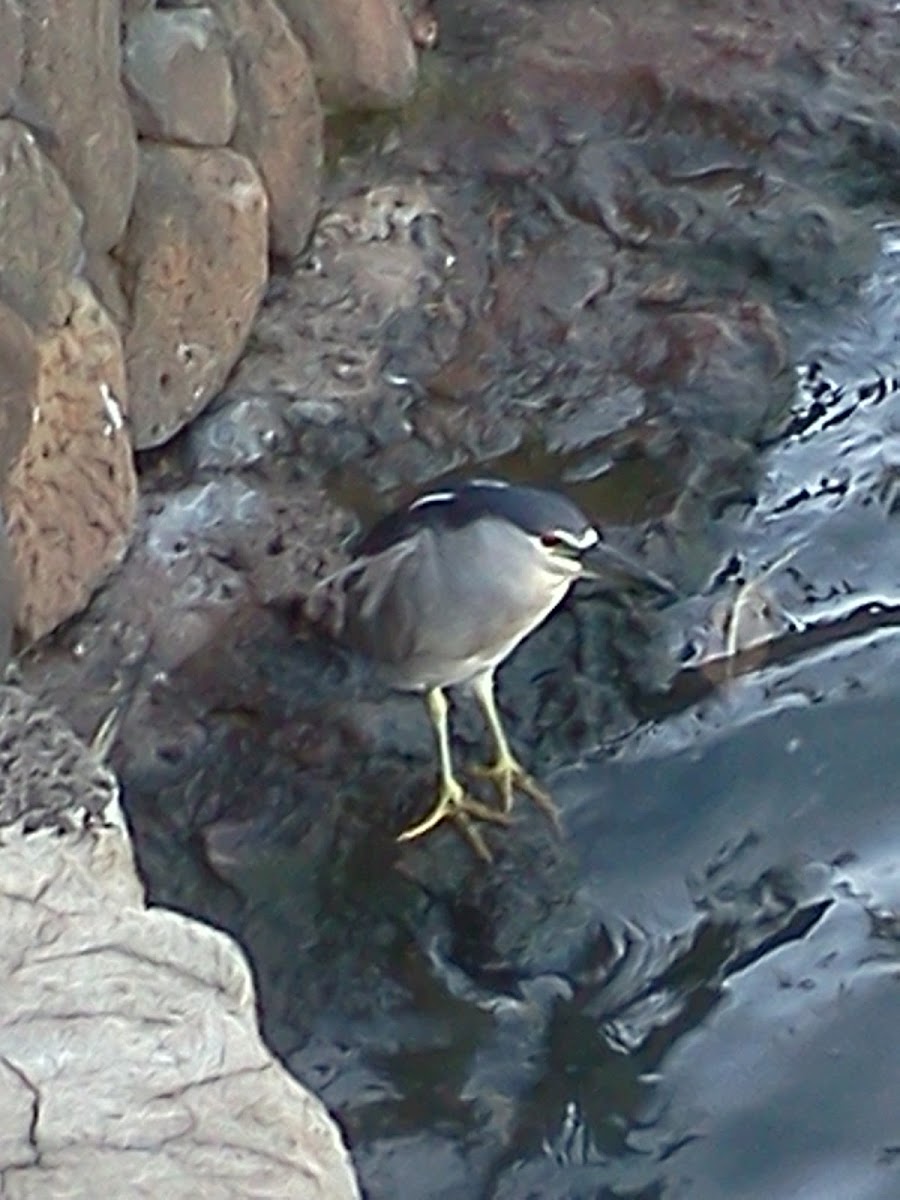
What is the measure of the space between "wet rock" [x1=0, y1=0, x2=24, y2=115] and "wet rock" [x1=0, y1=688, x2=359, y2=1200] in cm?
153

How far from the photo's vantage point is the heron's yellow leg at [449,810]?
13.6 feet

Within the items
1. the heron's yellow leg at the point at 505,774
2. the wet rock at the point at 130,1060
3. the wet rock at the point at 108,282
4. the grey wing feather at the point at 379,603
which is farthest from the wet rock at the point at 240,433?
the wet rock at the point at 130,1060

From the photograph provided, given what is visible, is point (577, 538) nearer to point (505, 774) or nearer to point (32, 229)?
point (505, 774)

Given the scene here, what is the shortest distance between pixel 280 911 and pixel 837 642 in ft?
4.08

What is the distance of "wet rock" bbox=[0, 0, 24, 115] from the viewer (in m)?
3.97

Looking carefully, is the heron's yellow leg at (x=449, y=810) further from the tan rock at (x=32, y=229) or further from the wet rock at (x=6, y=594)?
the tan rock at (x=32, y=229)

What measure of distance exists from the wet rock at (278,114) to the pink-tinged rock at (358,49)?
0.28ft

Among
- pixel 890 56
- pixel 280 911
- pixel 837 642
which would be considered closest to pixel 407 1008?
pixel 280 911

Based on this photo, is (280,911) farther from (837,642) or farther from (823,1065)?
(837,642)

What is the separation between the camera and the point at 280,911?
158 inches

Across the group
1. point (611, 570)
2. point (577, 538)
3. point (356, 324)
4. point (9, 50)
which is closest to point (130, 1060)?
point (577, 538)

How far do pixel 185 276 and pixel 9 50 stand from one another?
2.74 feet

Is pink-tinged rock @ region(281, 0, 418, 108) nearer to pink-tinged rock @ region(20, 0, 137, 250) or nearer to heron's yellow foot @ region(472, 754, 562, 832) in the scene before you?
pink-tinged rock @ region(20, 0, 137, 250)

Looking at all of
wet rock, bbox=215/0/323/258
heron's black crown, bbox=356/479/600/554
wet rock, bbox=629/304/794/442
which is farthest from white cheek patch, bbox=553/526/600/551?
wet rock, bbox=215/0/323/258
